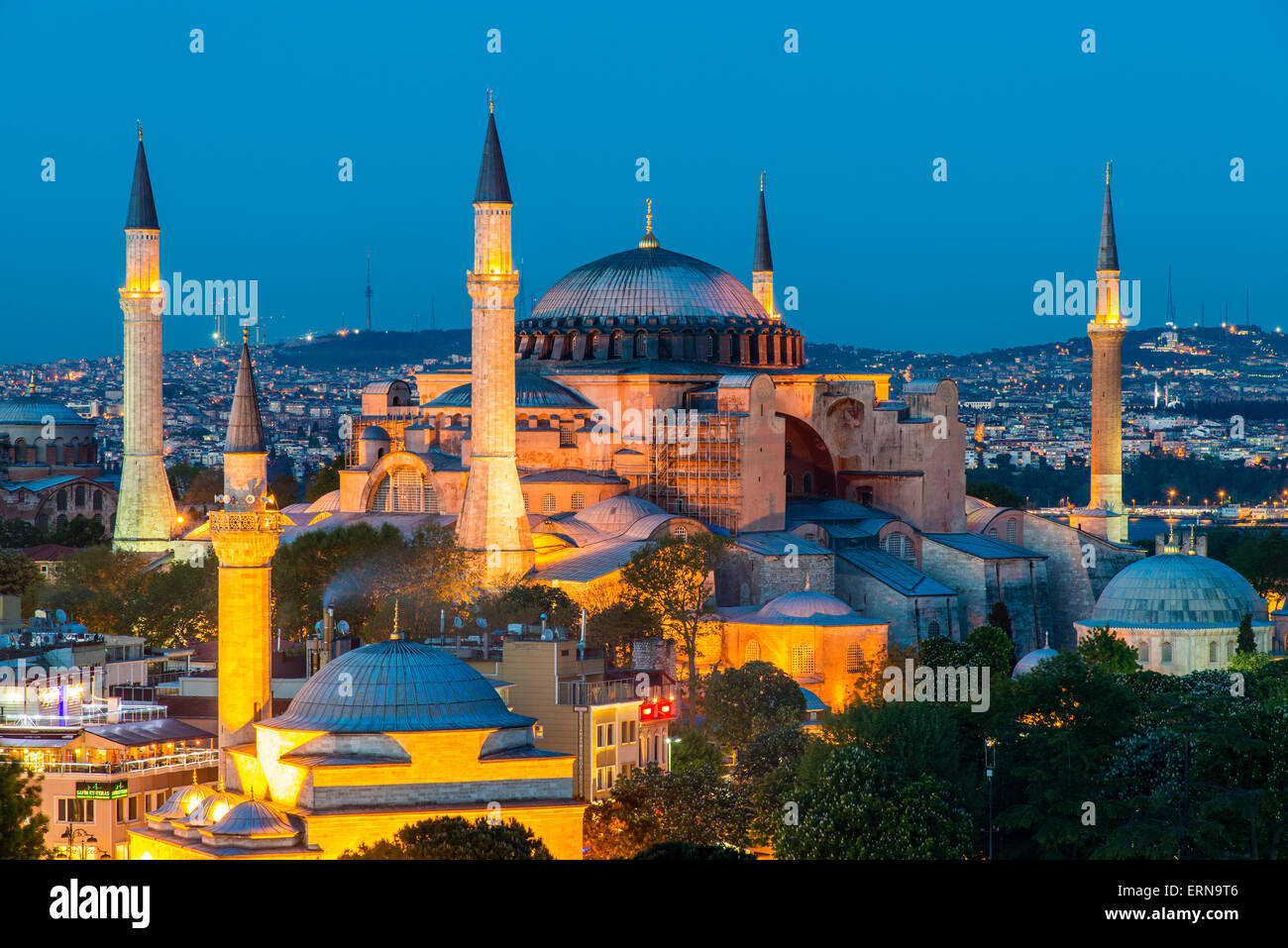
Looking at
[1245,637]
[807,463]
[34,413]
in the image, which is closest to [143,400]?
[807,463]

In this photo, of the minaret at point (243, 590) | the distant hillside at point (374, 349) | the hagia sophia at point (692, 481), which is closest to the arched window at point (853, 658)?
the hagia sophia at point (692, 481)

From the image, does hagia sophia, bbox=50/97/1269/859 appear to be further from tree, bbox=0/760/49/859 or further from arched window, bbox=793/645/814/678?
tree, bbox=0/760/49/859

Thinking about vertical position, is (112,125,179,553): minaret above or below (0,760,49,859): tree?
above

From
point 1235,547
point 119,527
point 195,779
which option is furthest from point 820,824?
point 1235,547

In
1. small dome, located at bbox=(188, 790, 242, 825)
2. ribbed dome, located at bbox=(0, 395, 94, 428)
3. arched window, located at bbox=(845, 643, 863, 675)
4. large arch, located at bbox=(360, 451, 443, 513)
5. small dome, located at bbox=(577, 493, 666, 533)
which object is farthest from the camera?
ribbed dome, located at bbox=(0, 395, 94, 428)

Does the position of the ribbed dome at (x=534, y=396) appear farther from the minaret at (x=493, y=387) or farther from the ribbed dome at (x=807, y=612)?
the ribbed dome at (x=807, y=612)

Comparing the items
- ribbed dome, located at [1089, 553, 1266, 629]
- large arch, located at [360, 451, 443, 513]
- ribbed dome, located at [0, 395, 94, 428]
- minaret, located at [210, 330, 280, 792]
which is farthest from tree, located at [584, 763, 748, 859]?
ribbed dome, located at [0, 395, 94, 428]

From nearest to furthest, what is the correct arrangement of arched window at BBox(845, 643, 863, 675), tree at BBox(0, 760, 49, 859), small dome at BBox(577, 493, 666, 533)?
tree at BBox(0, 760, 49, 859) → arched window at BBox(845, 643, 863, 675) → small dome at BBox(577, 493, 666, 533)
